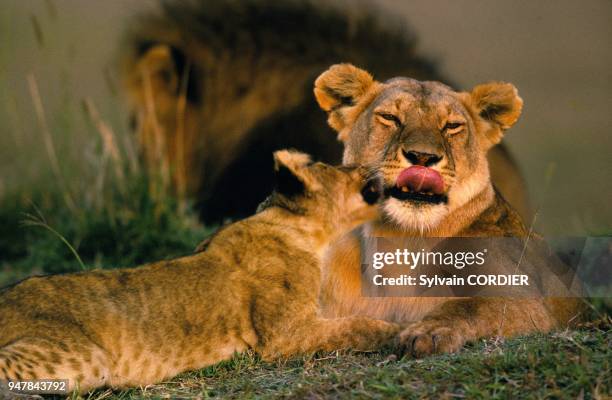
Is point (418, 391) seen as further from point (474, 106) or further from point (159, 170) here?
point (159, 170)

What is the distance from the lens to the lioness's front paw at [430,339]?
4449 millimetres

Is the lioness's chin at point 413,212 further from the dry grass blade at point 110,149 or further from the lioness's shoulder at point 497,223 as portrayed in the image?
the dry grass blade at point 110,149

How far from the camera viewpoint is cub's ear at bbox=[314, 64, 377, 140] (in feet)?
18.6

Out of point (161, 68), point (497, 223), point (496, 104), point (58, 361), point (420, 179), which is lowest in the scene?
point (58, 361)

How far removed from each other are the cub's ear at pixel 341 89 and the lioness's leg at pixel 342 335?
4.06 feet

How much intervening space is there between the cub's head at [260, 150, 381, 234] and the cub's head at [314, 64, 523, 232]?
0.10 metres

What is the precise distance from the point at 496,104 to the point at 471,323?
135 centimetres

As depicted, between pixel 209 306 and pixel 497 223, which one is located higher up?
pixel 497 223

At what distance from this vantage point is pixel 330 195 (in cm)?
504

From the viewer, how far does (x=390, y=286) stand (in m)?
5.32

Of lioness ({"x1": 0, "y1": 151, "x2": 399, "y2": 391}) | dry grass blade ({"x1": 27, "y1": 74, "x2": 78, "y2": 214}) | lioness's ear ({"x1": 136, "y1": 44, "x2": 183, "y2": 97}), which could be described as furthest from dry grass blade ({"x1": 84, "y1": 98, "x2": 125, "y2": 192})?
lioness ({"x1": 0, "y1": 151, "x2": 399, "y2": 391})

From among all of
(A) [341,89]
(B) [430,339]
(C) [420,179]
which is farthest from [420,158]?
(A) [341,89]

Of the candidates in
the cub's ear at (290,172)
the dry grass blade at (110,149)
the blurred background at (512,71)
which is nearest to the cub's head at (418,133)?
the cub's ear at (290,172)

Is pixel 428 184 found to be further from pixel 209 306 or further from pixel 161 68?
pixel 161 68
